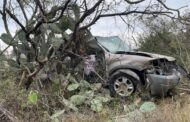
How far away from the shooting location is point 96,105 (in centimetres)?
991

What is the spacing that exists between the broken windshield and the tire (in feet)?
3.21

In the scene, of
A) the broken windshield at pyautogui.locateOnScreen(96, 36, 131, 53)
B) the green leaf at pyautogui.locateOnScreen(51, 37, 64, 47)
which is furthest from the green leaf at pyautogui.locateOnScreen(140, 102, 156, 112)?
the broken windshield at pyautogui.locateOnScreen(96, 36, 131, 53)

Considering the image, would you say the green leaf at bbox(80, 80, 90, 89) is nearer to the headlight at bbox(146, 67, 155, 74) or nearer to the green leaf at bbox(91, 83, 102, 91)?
the green leaf at bbox(91, 83, 102, 91)

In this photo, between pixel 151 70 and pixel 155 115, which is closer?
pixel 155 115

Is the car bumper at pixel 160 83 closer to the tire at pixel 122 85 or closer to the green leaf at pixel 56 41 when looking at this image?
the tire at pixel 122 85

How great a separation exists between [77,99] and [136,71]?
233 cm

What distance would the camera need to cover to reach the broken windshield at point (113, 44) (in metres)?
12.7

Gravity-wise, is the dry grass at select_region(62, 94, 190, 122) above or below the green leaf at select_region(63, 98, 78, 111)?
below

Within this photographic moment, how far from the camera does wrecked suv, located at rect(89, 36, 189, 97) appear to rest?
11.6 metres

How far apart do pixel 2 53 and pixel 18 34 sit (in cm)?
73

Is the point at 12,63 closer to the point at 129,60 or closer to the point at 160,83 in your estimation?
the point at 129,60

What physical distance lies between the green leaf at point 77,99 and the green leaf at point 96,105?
10.4 inches

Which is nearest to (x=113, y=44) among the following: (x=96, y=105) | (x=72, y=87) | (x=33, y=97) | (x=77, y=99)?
(x=72, y=87)

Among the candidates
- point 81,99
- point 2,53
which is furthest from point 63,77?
point 2,53
